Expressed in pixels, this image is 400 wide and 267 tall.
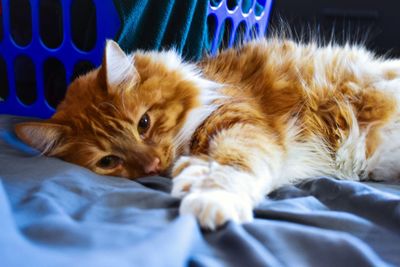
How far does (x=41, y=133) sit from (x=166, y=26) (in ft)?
2.45

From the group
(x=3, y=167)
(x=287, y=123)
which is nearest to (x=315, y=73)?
(x=287, y=123)

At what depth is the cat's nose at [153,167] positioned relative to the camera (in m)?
1.25

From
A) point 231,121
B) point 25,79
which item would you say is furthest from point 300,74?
point 25,79

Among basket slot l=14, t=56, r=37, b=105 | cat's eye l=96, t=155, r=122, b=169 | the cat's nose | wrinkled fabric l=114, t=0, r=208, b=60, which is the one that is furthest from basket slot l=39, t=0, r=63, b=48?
the cat's nose

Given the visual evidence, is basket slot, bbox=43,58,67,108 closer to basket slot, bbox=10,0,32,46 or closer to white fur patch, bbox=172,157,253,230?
basket slot, bbox=10,0,32,46

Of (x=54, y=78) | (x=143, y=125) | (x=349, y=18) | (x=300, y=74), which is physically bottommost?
(x=143, y=125)

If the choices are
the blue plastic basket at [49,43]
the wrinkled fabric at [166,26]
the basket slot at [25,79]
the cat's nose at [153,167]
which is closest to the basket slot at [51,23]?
the blue plastic basket at [49,43]

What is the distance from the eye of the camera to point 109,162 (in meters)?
1.32

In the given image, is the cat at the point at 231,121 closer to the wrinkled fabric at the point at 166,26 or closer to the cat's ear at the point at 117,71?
the cat's ear at the point at 117,71

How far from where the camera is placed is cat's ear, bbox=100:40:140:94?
1.28 m

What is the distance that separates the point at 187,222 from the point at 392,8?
2.21 m

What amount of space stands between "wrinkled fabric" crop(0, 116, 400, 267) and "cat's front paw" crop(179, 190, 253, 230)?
0.10 ft

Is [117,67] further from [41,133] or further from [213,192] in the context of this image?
[213,192]

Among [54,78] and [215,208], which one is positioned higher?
[54,78]
